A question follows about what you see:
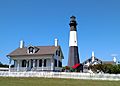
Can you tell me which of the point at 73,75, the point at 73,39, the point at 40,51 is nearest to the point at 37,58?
the point at 40,51

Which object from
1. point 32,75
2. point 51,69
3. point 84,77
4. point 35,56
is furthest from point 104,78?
point 35,56

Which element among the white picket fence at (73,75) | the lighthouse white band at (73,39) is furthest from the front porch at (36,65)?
the white picket fence at (73,75)

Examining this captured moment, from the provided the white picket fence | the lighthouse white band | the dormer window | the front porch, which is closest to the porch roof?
the dormer window

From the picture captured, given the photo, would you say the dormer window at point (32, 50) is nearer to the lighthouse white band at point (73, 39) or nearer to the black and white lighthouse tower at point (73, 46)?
the black and white lighthouse tower at point (73, 46)

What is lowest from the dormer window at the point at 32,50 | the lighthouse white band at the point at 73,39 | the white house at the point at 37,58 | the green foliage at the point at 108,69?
the green foliage at the point at 108,69

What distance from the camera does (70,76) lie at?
3619 cm

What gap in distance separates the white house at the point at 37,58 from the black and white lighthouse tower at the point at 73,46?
2.48 metres

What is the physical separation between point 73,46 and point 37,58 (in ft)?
26.5

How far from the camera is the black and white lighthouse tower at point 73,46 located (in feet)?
165

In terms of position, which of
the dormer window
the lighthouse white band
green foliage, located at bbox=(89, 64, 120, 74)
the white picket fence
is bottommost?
the white picket fence

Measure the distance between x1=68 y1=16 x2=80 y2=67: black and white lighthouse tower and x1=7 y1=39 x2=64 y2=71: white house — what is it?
2.48m

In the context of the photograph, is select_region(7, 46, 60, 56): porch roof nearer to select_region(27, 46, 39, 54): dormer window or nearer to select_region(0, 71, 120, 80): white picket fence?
select_region(27, 46, 39, 54): dormer window

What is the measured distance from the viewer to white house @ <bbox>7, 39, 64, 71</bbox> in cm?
4738

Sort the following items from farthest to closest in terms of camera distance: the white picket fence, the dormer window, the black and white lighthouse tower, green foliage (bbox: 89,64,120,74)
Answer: the black and white lighthouse tower < the dormer window < green foliage (bbox: 89,64,120,74) < the white picket fence
